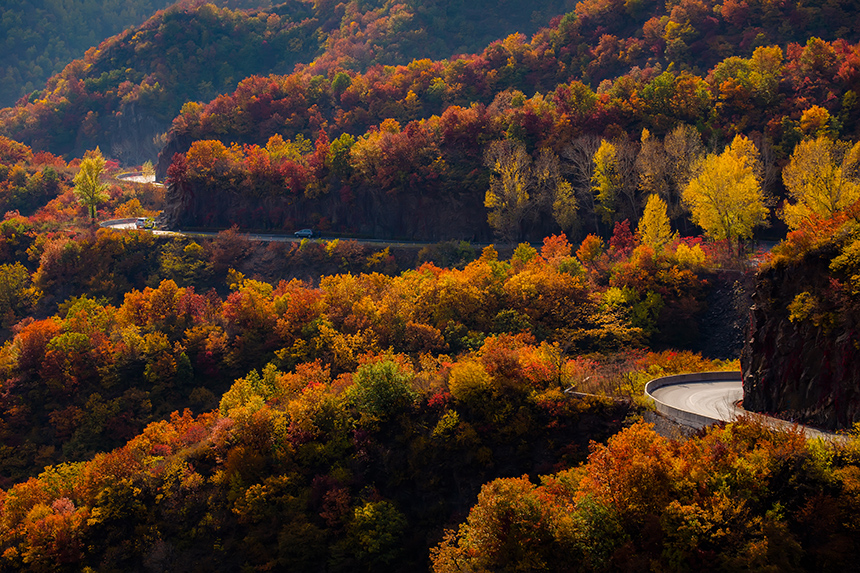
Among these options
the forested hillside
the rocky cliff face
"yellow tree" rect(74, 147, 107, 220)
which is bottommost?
the rocky cliff face

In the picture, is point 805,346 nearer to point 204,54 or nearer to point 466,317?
point 466,317

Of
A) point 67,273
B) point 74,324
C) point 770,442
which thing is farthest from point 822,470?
point 67,273

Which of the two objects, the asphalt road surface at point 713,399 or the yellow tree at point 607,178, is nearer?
the asphalt road surface at point 713,399

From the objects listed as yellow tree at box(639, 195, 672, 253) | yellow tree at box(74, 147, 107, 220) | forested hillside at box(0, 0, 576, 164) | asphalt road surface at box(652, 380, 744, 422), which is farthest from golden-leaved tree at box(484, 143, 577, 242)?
forested hillside at box(0, 0, 576, 164)

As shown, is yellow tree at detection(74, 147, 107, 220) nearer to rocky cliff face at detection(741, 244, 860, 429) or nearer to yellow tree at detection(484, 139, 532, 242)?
yellow tree at detection(484, 139, 532, 242)

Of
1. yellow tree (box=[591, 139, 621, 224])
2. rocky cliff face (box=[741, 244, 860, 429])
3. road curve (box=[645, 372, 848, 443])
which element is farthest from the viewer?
yellow tree (box=[591, 139, 621, 224])

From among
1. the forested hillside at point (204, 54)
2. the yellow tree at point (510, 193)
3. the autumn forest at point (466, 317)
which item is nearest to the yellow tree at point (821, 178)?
the autumn forest at point (466, 317)

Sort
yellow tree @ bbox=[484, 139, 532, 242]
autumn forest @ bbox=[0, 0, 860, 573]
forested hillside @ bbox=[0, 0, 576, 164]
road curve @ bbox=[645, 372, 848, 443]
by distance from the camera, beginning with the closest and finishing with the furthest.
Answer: autumn forest @ bbox=[0, 0, 860, 573] → road curve @ bbox=[645, 372, 848, 443] → yellow tree @ bbox=[484, 139, 532, 242] → forested hillside @ bbox=[0, 0, 576, 164]

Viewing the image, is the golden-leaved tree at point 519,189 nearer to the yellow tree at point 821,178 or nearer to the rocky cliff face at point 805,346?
the yellow tree at point 821,178
